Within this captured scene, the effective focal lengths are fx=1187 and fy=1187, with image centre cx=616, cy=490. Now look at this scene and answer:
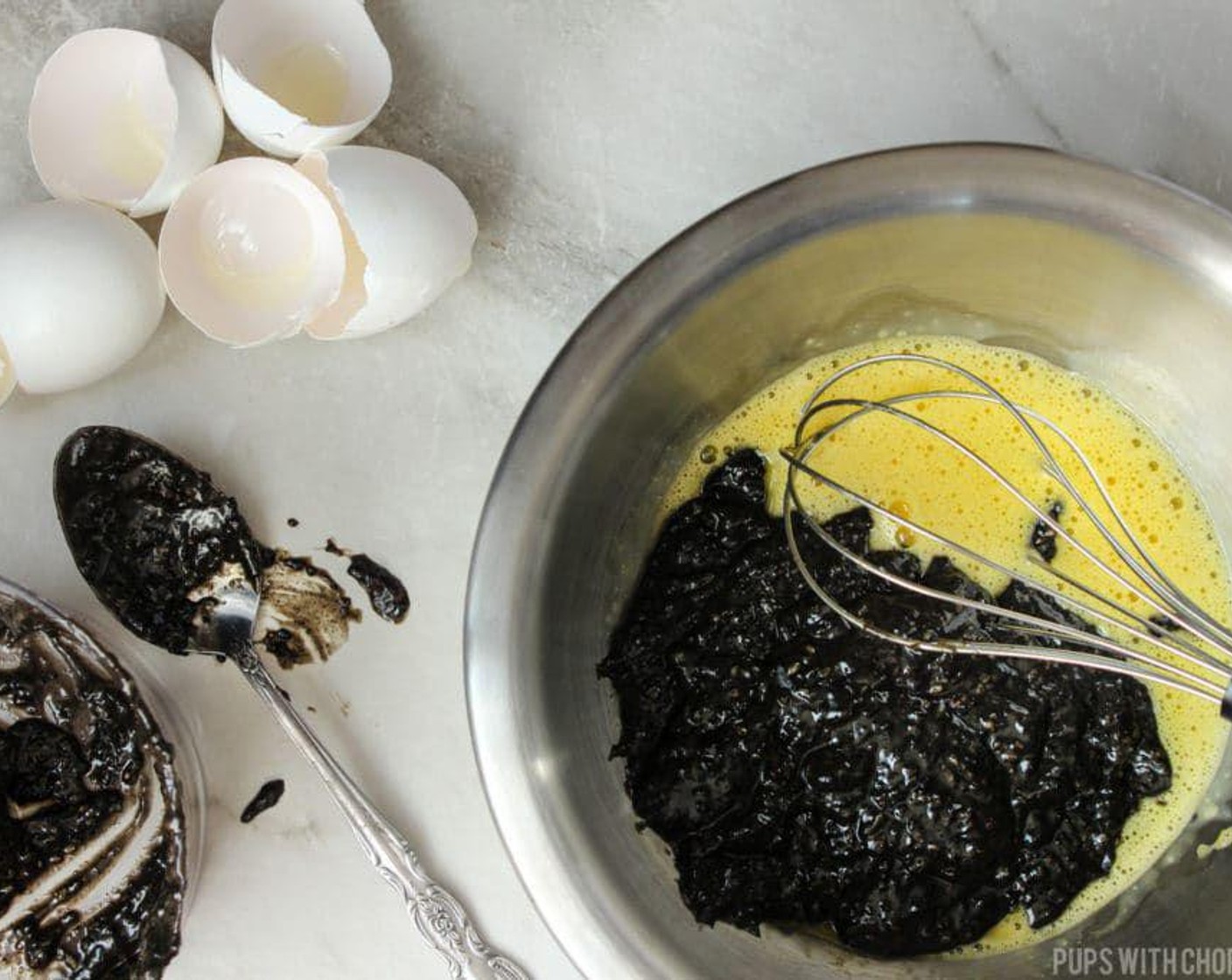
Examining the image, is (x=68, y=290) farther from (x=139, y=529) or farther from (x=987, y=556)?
(x=987, y=556)

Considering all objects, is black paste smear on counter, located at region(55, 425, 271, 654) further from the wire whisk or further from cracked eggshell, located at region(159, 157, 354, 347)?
the wire whisk

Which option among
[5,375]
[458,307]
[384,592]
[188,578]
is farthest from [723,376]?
[5,375]

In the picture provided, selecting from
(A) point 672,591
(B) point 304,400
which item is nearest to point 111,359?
(B) point 304,400

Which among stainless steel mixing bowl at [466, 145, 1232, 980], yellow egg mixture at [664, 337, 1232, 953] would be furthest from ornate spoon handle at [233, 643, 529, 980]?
yellow egg mixture at [664, 337, 1232, 953]

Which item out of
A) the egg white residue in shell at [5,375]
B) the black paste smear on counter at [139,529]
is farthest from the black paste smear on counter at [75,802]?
the egg white residue in shell at [5,375]

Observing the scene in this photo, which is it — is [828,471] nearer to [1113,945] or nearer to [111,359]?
[1113,945]

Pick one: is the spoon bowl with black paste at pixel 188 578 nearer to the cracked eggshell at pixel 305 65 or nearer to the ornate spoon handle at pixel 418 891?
the ornate spoon handle at pixel 418 891

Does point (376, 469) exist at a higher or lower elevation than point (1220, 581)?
lower
